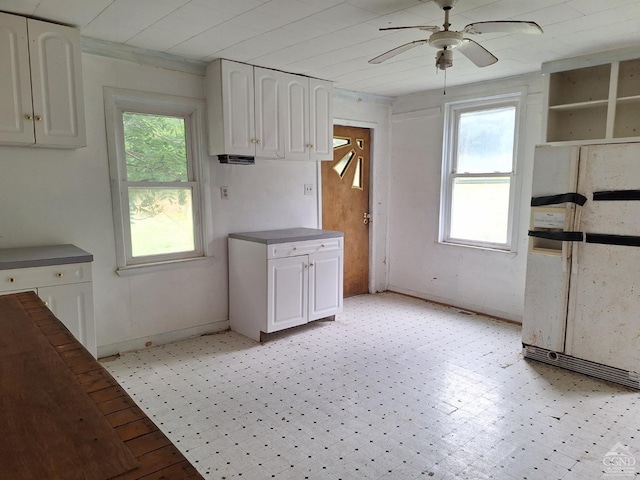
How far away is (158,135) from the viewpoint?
3492 millimetres

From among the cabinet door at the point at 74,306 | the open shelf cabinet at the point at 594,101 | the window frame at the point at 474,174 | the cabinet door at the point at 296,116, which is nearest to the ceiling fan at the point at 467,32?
the open shelf cabinet at the point at 594,101

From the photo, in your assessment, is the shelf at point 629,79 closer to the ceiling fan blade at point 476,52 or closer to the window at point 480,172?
the window at point 480,172

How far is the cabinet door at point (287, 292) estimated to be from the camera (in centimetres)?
357

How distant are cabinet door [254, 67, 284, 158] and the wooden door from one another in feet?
3.13

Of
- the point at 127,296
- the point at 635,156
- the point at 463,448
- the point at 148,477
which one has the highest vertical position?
the point at 635,156

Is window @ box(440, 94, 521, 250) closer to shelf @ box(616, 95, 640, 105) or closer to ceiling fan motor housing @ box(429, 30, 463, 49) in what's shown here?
shelf @ box(616, 95, 640, 105)

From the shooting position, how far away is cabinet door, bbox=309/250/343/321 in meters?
3.88

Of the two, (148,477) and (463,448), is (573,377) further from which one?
(148,477)

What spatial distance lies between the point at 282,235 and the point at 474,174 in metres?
2.14

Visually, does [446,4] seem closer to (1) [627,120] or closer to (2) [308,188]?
(1) [627,120]

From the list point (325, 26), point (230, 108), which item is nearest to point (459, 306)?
point (230, 108)

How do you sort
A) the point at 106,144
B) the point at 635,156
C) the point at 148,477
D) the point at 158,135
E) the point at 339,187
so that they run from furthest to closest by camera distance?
the point at 339,187
the point at 158,135
the point at 106,144
the point at 635,156
the point at 148,477

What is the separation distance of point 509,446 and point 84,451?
6.94 feet

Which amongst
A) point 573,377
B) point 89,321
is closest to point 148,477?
point 89,321
